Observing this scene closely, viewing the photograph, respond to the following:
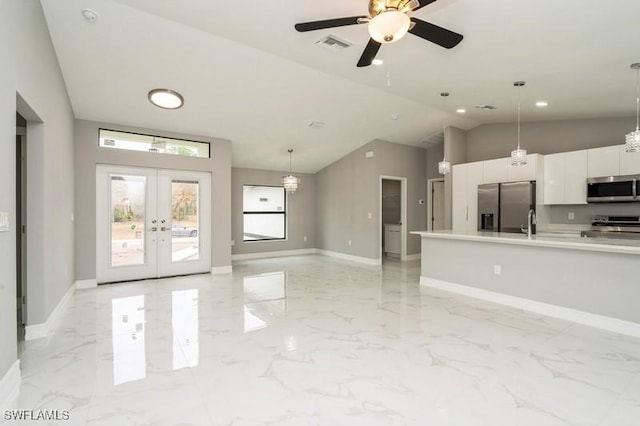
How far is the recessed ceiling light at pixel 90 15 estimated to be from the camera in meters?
3.01

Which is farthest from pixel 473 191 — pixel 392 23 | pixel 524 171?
pixel 392 23

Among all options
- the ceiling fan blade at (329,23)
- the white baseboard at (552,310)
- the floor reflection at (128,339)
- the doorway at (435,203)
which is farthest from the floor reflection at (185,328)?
the doorway at (435,203)

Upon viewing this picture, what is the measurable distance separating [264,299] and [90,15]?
3.72 meters

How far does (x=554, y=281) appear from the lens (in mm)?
3762

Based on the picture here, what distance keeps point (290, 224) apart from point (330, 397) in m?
6.80

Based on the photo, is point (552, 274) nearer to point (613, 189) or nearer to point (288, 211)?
point (613, 189)

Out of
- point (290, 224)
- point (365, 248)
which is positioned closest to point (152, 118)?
point (290, 224)

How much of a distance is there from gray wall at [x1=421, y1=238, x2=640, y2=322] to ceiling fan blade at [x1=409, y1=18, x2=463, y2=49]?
9.40ft

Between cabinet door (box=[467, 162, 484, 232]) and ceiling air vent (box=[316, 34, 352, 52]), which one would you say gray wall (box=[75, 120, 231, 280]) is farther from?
cabinet door (box=[467, 162, 484, 232])

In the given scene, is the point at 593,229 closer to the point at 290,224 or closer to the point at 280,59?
the point at 280,59

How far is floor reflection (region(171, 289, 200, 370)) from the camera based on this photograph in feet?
8.71

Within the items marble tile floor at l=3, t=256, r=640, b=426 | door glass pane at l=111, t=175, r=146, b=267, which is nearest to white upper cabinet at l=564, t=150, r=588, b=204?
marble tile floor at l=3, t=256, r=640, b=426

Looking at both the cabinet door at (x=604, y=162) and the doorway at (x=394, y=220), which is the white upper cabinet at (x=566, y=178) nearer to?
the cabinet door at (x=604, y=162)

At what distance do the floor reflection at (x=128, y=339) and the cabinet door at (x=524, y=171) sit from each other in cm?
602
